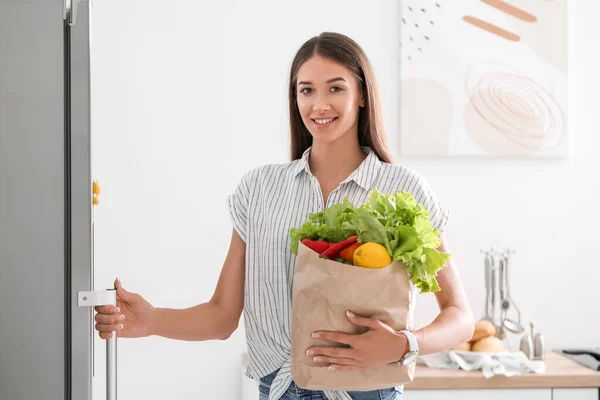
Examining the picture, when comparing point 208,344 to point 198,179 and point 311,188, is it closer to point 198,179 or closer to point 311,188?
point 198,179

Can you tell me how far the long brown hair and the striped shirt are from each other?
0.04 meters

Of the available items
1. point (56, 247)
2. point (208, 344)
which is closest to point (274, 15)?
point (208, 344)

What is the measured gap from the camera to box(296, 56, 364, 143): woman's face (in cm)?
163

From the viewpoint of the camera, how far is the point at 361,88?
1.70 m

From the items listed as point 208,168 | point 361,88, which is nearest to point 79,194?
point 361,88

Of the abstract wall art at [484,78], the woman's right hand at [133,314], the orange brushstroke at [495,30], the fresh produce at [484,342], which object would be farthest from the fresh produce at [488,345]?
the woman's right hand at [133,314]

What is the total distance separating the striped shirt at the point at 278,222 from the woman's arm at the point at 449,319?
0.08 metres

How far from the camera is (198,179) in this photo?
279cm

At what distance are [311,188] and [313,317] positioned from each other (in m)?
0.39

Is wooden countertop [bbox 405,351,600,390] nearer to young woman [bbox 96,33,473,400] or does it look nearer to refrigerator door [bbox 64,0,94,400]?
young woman [bbox 96,33,473,400]

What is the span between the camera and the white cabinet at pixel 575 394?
244 centimetres

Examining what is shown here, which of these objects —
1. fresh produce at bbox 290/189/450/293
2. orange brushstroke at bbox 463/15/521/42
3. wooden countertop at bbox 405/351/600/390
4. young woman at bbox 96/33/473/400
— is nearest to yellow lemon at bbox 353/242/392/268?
fresh produce at bbox 290/189/450/293

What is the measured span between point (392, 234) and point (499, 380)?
1.27m

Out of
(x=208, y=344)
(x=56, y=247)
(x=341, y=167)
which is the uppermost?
(x=341, y=167)
